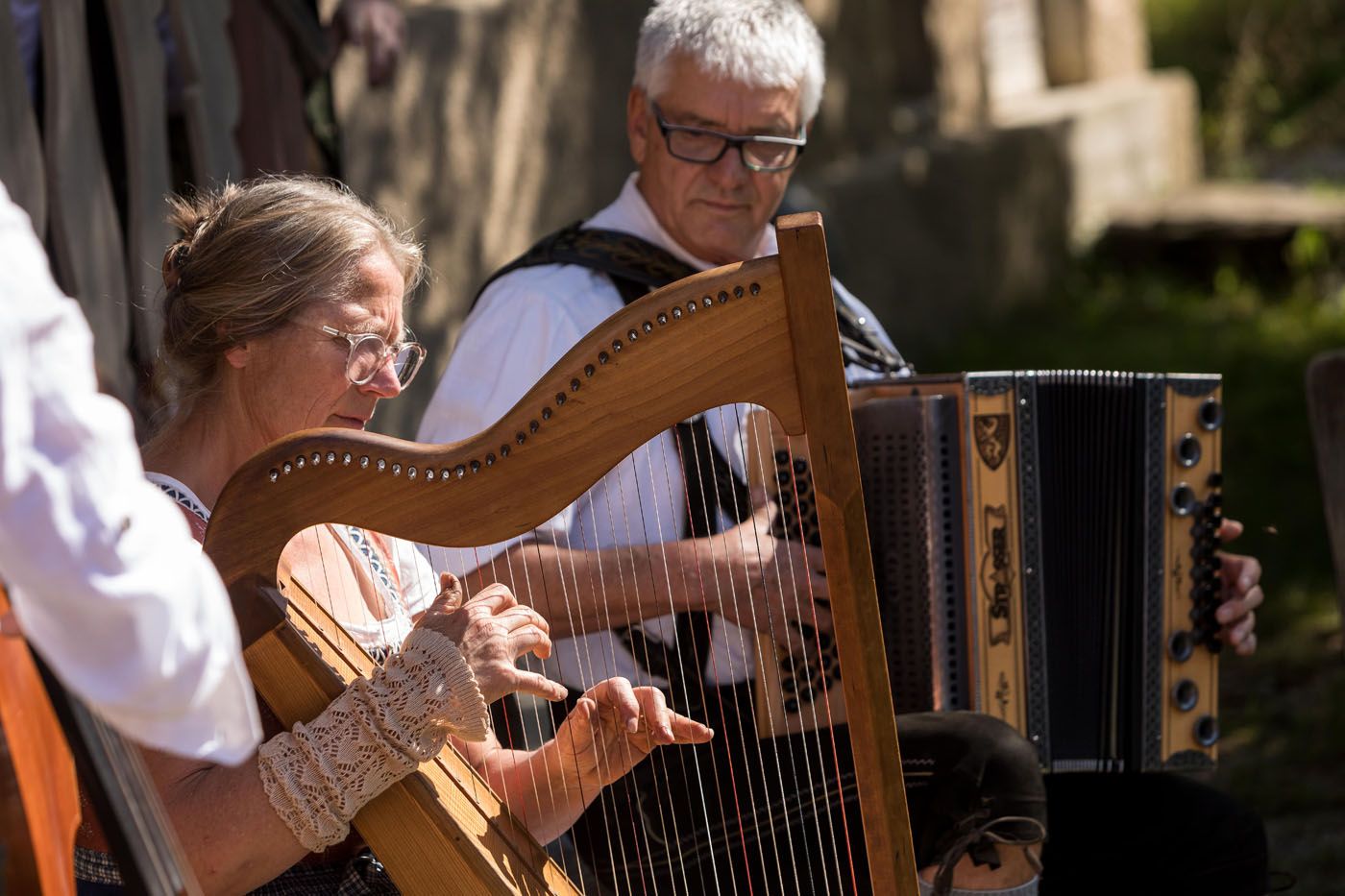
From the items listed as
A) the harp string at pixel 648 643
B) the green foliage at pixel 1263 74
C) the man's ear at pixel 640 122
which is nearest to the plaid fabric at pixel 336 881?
the harp string at pixel 648 643

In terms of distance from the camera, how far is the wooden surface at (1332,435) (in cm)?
254

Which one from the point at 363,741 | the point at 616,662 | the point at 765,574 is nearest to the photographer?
the point at 363,741

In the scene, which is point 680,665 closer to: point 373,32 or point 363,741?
point 363,741

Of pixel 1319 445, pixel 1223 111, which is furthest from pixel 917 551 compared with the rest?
pixel 1223 111

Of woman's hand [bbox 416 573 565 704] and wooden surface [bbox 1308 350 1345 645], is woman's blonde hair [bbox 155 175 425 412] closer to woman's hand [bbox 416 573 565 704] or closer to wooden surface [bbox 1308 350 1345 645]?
woman's hand [bbox 416 573 565 704]

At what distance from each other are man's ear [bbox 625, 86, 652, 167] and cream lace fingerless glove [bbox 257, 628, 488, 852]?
1.28 meters

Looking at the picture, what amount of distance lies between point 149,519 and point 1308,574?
4.48 metres

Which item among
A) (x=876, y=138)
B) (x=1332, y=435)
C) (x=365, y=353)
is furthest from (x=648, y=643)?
(x=876, y=138)

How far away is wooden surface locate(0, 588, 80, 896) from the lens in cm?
122

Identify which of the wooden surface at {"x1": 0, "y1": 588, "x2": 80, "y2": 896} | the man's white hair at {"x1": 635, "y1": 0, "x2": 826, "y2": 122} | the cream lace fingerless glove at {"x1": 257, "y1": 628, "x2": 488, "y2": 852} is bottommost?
the cream lace fingerless glove at {"x1": 257, "y1": 628, "x2": 488, "y2": 852}

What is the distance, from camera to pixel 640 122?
108 inches

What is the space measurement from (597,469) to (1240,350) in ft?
19.2

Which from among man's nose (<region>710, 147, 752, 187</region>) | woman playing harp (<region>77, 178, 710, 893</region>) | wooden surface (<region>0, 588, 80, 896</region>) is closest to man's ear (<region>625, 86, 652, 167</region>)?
man's nose (<region>710, 147, 752, 187</region>)

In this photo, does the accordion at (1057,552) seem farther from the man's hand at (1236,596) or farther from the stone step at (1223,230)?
the stone step at (1223,230)
